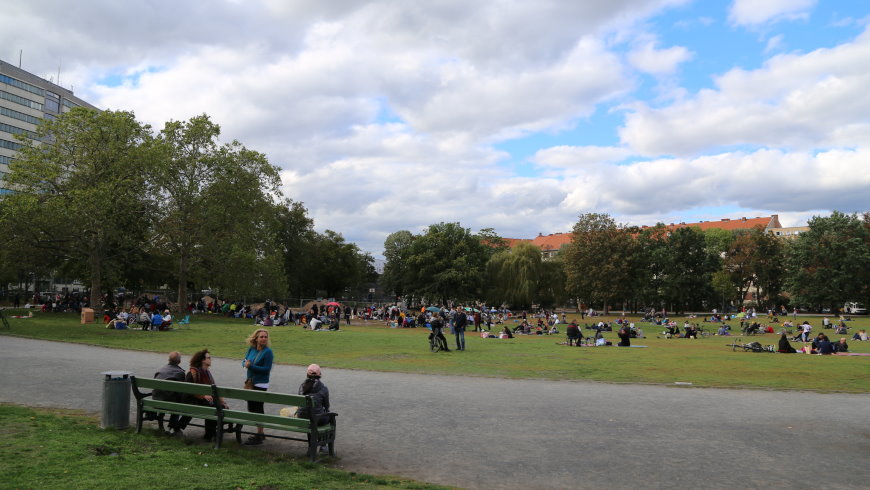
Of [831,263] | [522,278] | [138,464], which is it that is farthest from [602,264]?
[138,464]

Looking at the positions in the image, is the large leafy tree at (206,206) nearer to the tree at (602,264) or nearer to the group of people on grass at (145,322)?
the group of people on grass at (145,322)

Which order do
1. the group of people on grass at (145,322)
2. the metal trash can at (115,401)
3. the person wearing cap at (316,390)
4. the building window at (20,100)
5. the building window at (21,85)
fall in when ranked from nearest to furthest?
the person wearing cap at (316,390) < the metal trash can at (115,401) < the group of people on grass at (145,322) < the building window at (21,85) < the building window at (20,100)

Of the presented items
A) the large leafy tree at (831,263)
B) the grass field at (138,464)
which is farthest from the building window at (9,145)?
the large leafy tree at (831,263)

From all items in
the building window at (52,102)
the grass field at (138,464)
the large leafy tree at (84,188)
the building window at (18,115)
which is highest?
the building window at (52,102)

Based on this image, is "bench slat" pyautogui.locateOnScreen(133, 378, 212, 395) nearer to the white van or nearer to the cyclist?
the cyclist

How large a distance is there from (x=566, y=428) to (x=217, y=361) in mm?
12467

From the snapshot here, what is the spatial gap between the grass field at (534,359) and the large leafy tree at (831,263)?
126 ft

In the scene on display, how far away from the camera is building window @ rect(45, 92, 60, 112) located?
3738 inches

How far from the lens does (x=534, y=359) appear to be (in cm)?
2133

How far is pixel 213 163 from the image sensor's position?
4806 cm

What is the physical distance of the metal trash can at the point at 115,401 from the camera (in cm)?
857

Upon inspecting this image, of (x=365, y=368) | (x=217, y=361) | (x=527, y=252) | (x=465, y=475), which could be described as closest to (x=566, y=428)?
(x=465, y=475)

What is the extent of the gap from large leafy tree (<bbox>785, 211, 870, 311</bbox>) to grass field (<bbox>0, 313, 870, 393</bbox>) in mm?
38480

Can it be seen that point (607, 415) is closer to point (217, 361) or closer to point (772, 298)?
point (217, 361)
